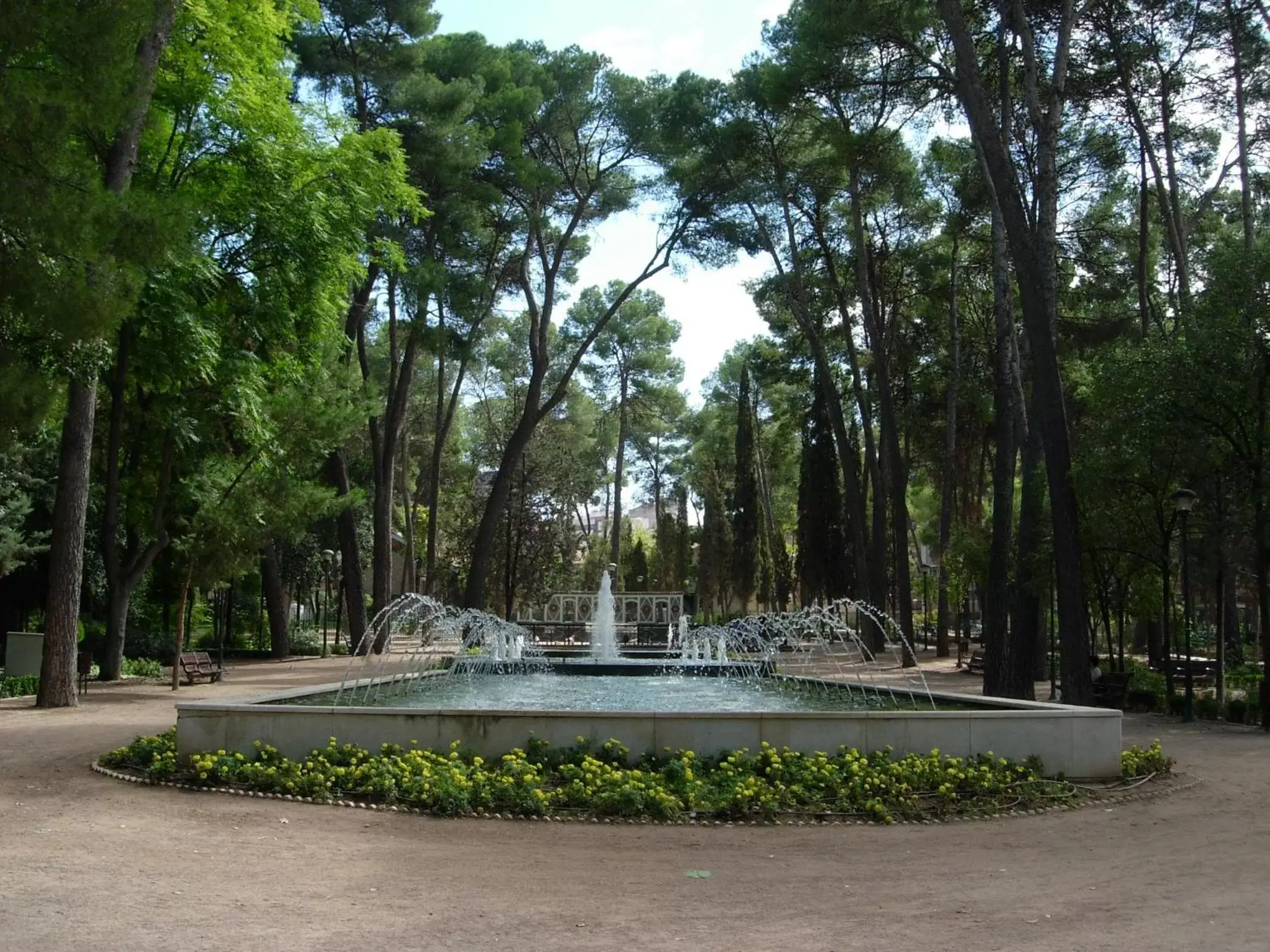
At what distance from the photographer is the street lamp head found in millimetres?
12570

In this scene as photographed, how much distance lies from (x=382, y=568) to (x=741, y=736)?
58.5 ft

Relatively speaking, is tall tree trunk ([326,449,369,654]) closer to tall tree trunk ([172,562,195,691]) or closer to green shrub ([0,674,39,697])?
tall tree trunk ([172,562,195,691])

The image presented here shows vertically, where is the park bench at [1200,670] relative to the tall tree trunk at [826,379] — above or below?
below

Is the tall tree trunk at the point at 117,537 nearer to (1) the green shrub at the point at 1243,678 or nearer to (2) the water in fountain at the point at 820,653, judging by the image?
(2) the water in fountain at the point at 820,653

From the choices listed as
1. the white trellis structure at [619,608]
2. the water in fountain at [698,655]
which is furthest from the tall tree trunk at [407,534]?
the white trellis structure at [619,608]

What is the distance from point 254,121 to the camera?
14.5 meters

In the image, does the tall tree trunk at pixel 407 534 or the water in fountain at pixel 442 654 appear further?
the tall tree trunk at pixel 407 534

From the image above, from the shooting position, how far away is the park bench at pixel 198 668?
646 inches

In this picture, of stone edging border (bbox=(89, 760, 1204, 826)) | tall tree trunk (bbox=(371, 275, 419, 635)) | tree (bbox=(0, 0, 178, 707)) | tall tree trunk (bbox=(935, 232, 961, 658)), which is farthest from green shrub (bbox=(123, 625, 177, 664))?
tall tree trunk (bbox=(935, 232, 961, 658))

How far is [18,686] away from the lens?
45.5ft

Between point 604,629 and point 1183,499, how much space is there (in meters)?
12.9

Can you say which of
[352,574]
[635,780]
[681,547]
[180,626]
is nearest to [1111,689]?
[635,780]

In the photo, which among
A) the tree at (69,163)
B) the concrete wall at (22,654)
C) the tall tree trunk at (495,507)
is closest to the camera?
the tree at (69,163)

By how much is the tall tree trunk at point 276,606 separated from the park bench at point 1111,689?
56.1ft
